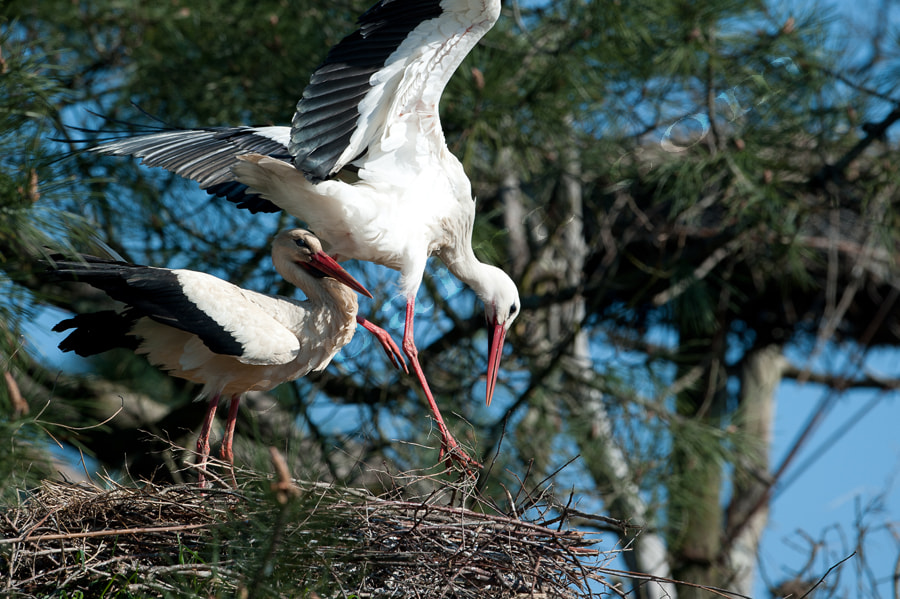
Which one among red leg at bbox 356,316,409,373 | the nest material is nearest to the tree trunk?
red leg at bbox 356,316,409,373

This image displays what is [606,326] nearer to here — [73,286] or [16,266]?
[73,286]

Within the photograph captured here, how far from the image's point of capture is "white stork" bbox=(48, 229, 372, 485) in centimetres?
318

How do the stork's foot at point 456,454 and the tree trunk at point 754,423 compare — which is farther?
the tree trunk at point 754,423

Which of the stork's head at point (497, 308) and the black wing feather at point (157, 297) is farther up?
the black wing feather at point (157, 297)

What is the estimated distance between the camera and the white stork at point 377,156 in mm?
3291

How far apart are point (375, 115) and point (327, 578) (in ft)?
5.48

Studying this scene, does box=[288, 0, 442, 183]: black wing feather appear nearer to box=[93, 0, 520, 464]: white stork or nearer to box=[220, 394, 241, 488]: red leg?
box=[93, 0, 520, 464]: white stork

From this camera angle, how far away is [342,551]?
263cm

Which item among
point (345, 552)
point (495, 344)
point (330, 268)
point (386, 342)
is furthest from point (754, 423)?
point (345, 552)

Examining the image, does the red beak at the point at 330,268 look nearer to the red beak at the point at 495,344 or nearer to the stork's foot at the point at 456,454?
the stork's foot at the point at 456,454

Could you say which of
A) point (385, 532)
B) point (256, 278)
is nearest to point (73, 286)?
point (256, 278)

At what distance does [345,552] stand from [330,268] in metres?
1.19

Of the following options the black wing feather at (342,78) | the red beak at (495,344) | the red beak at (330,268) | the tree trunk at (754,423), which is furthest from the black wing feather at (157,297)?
the tree trunk at (754,423)

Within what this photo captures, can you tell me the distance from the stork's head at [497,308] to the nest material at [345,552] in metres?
1.36
